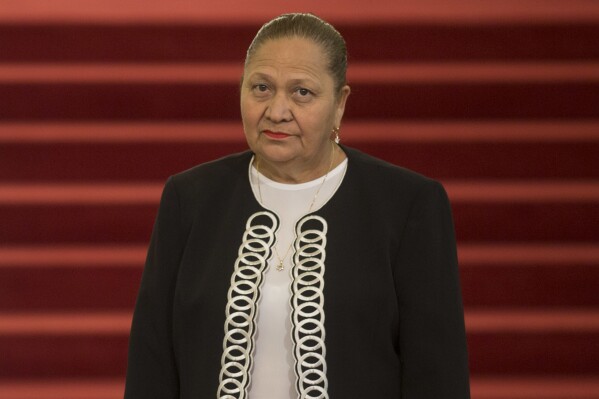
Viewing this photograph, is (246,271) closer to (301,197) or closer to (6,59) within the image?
(301,197)

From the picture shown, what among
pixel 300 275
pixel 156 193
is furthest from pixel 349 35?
pixel 300 275

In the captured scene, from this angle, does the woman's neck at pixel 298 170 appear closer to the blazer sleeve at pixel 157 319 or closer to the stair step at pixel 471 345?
the blazer sleeve at pixel 157 319

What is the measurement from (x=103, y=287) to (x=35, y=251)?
9.0 inches

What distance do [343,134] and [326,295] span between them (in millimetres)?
1619

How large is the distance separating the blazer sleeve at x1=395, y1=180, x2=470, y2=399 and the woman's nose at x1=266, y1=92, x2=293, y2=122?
234 mm

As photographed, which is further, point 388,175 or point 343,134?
point 343,134

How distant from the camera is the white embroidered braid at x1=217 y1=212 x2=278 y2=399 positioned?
1.55 meters

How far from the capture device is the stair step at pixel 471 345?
9.95ft

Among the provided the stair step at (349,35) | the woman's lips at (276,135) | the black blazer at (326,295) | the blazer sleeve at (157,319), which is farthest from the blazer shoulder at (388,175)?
the stair step at (349,35)

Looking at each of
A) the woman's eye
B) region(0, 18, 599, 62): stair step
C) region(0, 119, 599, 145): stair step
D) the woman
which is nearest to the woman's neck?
the woman

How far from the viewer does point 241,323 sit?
1.55 meters

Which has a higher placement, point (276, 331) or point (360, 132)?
point (360, 132)

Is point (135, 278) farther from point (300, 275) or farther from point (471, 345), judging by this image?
point (300, 275)

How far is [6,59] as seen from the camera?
320 centimetres
